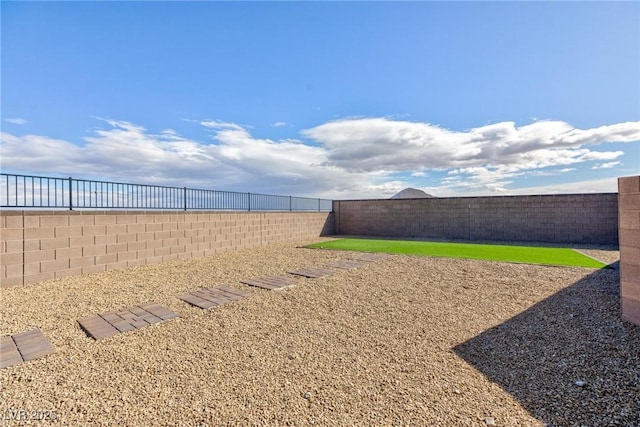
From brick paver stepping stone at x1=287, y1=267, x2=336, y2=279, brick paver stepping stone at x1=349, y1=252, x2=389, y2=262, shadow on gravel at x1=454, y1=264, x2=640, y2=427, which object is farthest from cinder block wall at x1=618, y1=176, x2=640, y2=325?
brick paver stepping stone at x1=349, y1=252, x2=389, y2=262

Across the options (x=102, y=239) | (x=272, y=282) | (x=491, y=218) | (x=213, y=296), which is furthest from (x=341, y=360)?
(x=491, y=218)

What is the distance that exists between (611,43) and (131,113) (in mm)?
11116

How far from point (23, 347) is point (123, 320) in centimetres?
79

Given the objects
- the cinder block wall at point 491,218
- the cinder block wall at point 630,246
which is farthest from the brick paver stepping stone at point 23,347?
the cinder block wall at point 491,218

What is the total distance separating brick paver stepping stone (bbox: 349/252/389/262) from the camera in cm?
718

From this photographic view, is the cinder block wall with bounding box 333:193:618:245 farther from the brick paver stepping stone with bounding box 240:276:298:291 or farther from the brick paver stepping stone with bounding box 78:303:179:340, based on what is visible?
the brick paver stepping stone with bounding box 78:303:179:340

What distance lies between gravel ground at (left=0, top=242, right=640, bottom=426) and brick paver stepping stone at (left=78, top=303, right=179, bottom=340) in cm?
14

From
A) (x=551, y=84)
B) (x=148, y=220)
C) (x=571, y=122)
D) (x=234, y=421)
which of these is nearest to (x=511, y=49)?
(x=551, y=84)

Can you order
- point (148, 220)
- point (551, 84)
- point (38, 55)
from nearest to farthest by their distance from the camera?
1. point (38, 55)
2. point (148, 220)
3. point (551, 84)

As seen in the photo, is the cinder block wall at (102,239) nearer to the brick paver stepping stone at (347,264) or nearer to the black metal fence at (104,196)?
the black metal fence at (104,196)

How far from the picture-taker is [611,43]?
5684 millimetres

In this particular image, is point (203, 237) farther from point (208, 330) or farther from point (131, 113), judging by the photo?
point (208, 330)

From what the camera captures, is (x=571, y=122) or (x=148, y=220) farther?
(x=571, y=122)

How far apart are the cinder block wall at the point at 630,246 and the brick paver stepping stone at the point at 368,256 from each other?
4462mm
